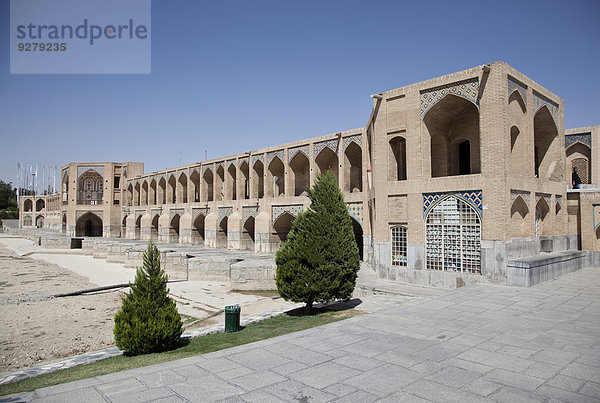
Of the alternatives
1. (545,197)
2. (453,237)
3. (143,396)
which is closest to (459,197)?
(453,237)

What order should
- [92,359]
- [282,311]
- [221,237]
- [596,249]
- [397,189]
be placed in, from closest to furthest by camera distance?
[92,359] → [282,311] → [397,189] → [596,249] → [221,237]

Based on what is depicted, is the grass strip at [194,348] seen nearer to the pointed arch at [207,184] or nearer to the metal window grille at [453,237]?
the metal window grille at [453,237]

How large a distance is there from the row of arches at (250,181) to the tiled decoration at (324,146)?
6.0 inches

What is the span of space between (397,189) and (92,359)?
328 inches

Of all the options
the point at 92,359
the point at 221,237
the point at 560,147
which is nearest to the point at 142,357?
the point at 92,359

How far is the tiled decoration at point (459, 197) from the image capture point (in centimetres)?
960

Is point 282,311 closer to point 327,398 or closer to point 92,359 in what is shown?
point 92,359

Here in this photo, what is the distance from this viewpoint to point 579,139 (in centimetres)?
1488

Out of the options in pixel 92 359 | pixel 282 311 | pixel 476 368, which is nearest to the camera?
pixel 476 368

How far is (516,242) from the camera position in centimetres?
970

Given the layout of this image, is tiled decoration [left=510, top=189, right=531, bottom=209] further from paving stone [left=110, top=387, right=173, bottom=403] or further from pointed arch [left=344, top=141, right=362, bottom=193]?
paving stone [left=110, top=387, right=173, bottom=403]

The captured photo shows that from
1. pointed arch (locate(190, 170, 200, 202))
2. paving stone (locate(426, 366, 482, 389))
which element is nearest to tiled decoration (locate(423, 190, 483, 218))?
paving stone (locate(426, 366, 482, 389))

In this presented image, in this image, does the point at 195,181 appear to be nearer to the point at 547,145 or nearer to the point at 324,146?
the point at 324,146

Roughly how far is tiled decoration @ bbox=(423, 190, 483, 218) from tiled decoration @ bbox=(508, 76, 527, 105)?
8.88 ft
